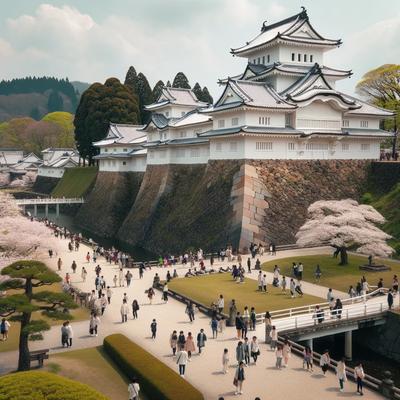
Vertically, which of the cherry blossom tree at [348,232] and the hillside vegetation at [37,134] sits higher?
the hillside vegetation at [37,134]

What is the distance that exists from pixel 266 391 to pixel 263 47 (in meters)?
37.9

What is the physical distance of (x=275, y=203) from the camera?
37.5 meters

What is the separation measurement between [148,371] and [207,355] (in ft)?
9.96

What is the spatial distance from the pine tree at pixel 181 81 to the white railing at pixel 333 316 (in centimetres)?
6979

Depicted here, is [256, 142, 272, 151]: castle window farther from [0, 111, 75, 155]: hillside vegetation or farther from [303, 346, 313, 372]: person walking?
[0, 111, 75, 155]: hillside vegetation

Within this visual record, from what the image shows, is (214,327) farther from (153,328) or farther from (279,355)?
(279,355)

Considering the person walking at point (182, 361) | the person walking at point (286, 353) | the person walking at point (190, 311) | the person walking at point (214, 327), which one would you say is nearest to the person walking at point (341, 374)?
the person walking at point (286, 353)

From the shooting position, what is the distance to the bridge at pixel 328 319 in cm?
1991

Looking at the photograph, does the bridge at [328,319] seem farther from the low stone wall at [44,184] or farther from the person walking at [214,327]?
the low stone wall at [44,184]

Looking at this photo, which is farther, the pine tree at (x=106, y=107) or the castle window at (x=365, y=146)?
the pine tree at (x=106, y=107)

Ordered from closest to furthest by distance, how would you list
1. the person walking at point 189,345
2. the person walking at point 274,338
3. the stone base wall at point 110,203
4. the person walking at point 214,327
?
the person walking at point 189,345, the person walking at point 274,338, the person walking at point 214,327, the stone base wall at point 110,203

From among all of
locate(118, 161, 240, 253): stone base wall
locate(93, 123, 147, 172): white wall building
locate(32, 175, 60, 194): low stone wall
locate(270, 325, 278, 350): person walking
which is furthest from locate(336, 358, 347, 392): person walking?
locate(32, 175, 60, 194): low stone wall

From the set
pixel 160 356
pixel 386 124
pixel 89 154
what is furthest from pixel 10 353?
pixel 89 154

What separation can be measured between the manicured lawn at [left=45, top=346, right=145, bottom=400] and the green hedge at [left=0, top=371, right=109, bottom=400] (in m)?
6.27
